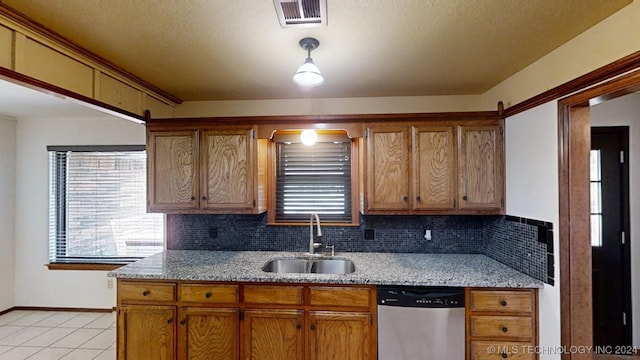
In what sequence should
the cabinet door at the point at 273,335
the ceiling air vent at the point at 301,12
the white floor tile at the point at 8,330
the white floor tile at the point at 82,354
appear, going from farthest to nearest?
the white floor tile at the point at 8,330 → the white floor tile at the point at 82,354 → the cabinet door at the point at 273,335 → the ceiling air vent at the point at 301,12

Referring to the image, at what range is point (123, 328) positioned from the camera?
2311mm

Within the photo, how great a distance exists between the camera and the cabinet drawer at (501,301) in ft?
6.91

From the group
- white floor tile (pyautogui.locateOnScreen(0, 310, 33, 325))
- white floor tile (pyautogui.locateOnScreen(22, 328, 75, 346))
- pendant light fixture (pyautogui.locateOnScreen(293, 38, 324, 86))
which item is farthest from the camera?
white floor tile (pyautogui.locateOnScreen(0, 310, 33, 325))

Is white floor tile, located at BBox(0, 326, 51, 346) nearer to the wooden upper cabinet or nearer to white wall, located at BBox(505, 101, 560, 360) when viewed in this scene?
the wooden upper cabinet

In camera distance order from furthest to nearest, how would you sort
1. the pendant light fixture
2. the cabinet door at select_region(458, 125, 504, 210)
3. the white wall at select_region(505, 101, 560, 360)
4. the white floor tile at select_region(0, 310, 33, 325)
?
the white floor tile at select_region(0, 310, 33, 325)
the cabinet door at select_region(458, 125, 504, 210)
the white wall at select_region(505, 101, 560, 360)
the pendant light fixture

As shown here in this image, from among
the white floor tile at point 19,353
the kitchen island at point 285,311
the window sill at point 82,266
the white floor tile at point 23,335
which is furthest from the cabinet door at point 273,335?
the white floor tile at point 23,335

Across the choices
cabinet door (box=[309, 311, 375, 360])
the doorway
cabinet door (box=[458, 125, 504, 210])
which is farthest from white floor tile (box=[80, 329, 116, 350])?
the doorway

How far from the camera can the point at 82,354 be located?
298 cm

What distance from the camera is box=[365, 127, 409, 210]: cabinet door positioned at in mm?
2602

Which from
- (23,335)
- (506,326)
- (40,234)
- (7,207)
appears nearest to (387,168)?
(506,326)

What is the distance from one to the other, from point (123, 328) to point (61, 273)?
2.39 m

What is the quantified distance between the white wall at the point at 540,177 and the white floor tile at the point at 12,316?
541 centimetres

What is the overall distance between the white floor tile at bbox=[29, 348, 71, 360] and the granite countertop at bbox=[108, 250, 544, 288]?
139 centimetres

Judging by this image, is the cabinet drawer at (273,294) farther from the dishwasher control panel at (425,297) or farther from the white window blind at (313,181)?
the white window blind at (313,181)
